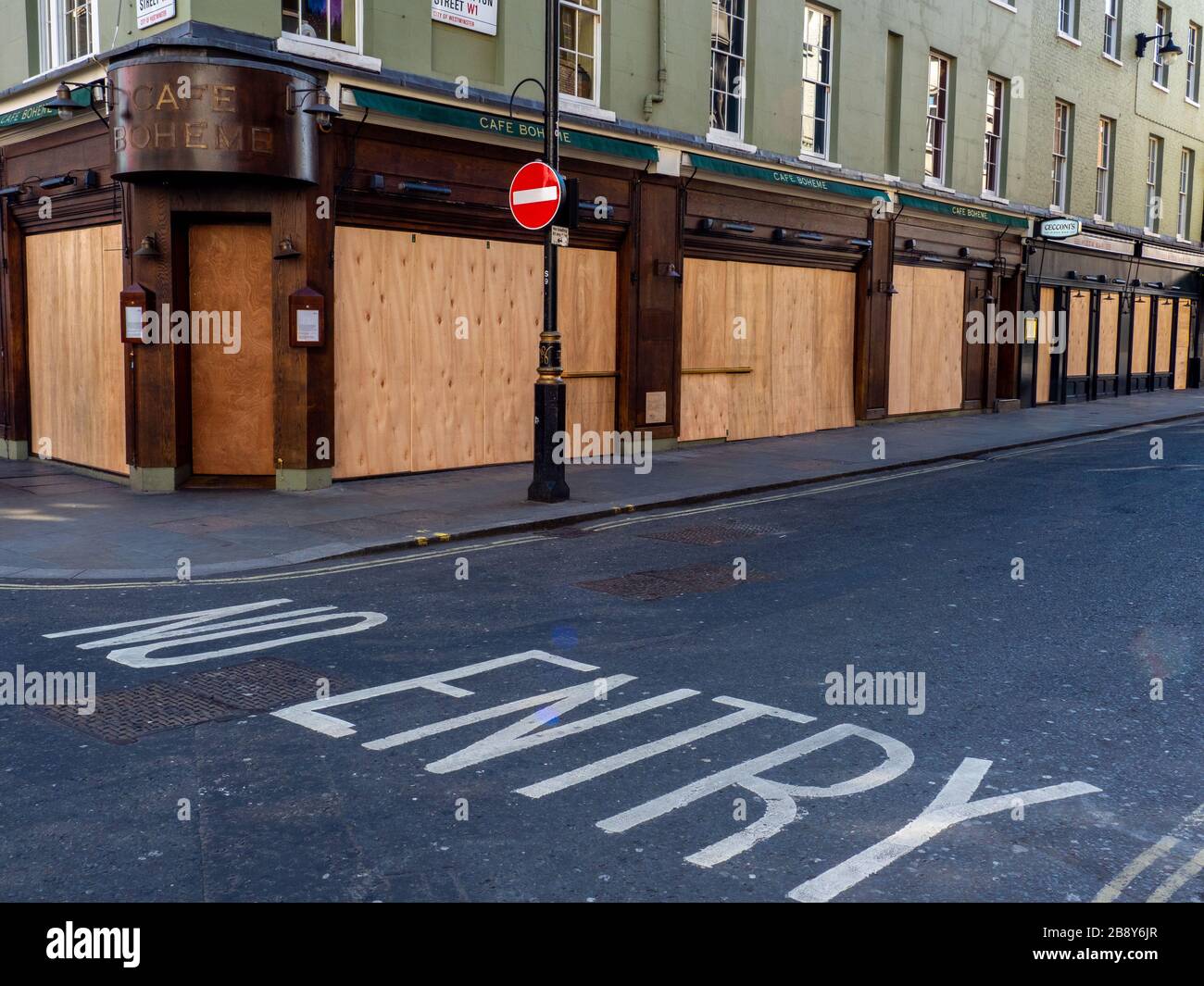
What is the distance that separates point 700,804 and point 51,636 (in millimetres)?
4653

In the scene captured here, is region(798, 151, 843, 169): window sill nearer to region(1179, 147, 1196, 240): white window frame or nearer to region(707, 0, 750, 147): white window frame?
region(707, 0, 750, 147): white window frame

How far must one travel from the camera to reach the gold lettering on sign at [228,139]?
12.5 meters

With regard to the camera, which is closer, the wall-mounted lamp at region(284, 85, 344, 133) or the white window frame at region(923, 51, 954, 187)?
the wall-mounted lamp at region(284, 85, 344, 133)

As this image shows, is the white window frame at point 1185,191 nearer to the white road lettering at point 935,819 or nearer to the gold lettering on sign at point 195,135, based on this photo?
the gold lettering on sign at point 195,135

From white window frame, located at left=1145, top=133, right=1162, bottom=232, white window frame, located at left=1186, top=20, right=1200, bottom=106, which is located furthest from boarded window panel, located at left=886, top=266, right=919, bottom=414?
white window frame, located at left=1186, top=20, right=1200, bottom=106

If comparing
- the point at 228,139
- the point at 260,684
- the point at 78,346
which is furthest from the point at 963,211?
the point at 260,684

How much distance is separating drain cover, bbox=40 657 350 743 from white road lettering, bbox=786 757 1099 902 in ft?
10.0

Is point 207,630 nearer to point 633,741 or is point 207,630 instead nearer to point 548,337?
point 633,741

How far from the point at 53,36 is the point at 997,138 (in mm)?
19488

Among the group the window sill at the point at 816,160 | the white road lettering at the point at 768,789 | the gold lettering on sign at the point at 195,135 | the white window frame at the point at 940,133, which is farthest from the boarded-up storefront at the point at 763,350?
the white road lettering at the point at 768,789

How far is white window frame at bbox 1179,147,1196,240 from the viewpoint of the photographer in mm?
34750

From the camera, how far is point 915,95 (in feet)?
→ 76.0

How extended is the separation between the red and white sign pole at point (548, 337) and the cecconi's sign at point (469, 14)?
98.5 inches

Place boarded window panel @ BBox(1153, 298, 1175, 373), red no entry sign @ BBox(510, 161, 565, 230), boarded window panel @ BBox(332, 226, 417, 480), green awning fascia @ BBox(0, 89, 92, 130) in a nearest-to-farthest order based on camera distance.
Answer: red no entry sign @ BBox(510, 161, 565, 230)
green awning fascia @ BBox(0, 89, 92, 130)
boarded window panel @ BBox(332, 226, 417, 480)
boarded window panel @ BBox(1153, 298, 1175, 373)
